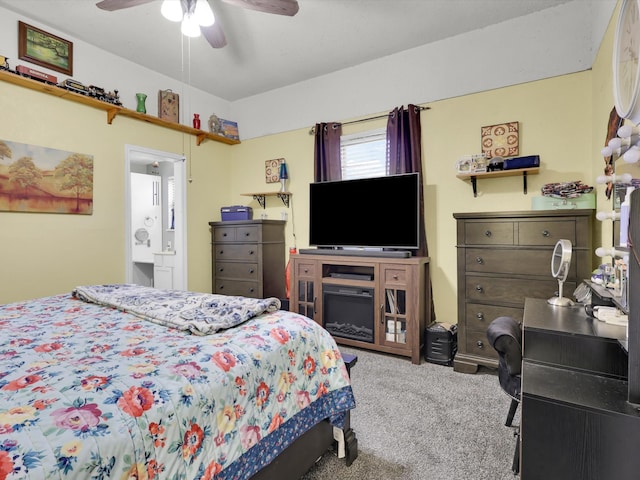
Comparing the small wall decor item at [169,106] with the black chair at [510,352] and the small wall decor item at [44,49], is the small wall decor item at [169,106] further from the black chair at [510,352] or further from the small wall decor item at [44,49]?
the black chair at [510,352]

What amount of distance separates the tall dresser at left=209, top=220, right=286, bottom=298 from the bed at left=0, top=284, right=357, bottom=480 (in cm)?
215

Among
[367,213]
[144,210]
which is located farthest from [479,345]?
[144,210]

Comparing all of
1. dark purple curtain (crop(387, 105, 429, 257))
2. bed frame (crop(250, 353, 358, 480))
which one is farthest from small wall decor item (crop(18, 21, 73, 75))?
bed frame (crop(250, 353, 358, 480))

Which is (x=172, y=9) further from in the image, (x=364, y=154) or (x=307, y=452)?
(x=307, y=452)

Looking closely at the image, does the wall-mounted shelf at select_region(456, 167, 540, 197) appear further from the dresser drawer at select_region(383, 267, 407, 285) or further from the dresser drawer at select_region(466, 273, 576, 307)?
the dresser drawer at select_region(383, 267, 407, 285)

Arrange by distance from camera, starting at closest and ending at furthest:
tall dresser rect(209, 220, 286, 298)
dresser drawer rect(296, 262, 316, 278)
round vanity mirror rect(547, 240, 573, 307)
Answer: round vanity mirror rect(547, 240, 573, 307) < dresser drawer rect(296, 262, 316, 278) < tall dresser rect(209, 220, 286, 298)

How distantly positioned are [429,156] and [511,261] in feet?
4.28

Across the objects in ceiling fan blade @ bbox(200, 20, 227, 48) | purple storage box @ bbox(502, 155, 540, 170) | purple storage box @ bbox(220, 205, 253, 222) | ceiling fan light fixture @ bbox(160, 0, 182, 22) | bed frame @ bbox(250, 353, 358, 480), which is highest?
ceiling fan blade @ bbox(200, 20, 227, 48)

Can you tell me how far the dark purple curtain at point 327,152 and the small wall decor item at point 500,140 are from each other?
146 cm

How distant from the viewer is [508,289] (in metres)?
2.66

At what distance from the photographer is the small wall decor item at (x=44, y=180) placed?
112 inches

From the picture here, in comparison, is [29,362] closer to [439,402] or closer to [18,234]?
[439,402]

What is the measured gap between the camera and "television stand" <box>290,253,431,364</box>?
3.03 metres

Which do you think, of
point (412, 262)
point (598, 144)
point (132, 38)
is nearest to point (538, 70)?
point (598, 144)
